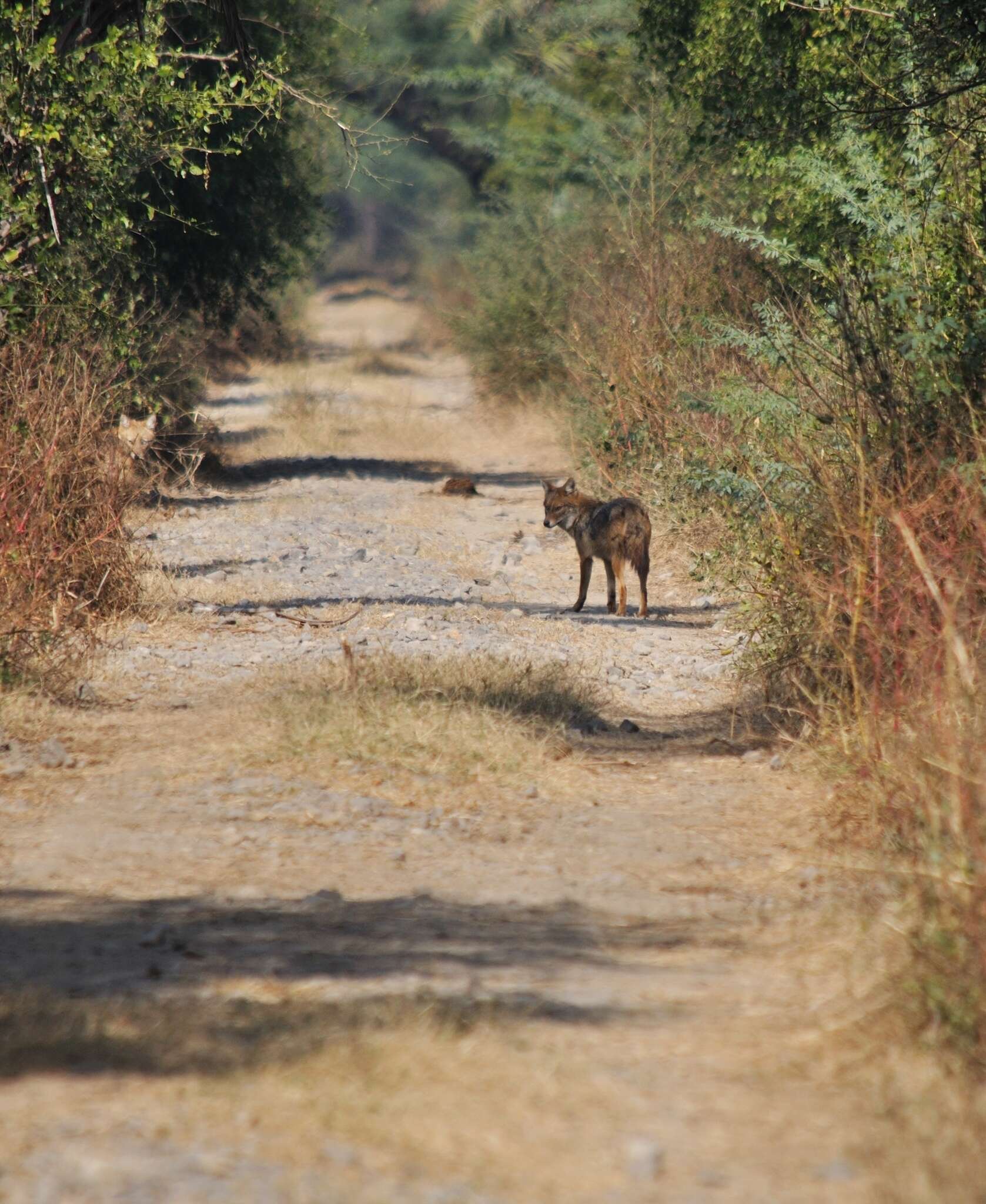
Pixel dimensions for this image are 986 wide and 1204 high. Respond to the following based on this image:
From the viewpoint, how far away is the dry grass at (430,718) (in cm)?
681

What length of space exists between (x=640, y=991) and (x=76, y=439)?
20.7 feet

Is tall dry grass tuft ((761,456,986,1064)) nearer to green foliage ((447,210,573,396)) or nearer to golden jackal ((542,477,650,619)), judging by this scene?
golden jackal ((542,477,650,619))

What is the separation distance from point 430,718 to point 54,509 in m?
3.18

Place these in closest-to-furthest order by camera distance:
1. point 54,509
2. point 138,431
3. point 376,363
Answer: point 54,509 → point 138,431 → point 376,363

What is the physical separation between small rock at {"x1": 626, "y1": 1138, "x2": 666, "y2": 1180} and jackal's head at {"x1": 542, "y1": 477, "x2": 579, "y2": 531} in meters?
9.53

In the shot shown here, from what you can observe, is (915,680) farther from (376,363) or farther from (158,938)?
(376,363)

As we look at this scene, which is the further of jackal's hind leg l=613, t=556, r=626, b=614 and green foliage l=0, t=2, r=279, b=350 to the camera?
Answer: jackal's hind leg l=613, t=556, r=626, b=614

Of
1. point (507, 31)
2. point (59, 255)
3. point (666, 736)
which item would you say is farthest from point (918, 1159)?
point (507, 31)

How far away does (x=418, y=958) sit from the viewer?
15.0 ft

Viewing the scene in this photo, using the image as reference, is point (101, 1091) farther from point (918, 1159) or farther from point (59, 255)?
point (59, 255)

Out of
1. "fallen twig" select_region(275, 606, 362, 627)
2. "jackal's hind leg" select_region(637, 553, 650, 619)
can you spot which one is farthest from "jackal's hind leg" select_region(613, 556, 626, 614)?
"fallen twig" select_region(275, 606, 362, 627)

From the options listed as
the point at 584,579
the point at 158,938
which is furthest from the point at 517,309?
the point at 158,938

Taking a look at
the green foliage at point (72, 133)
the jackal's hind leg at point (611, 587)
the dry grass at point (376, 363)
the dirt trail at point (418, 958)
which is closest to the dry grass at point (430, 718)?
the dirt trail at point (418, 958)

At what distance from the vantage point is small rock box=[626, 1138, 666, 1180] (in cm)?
301
